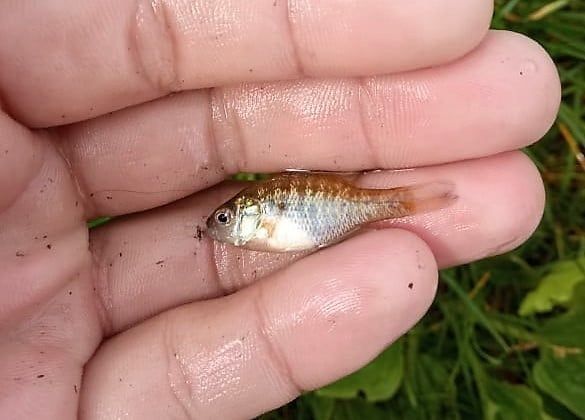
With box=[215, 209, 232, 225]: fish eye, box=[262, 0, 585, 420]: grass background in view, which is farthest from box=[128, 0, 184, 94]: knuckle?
box=[262, 0, 585, 420]: grass background

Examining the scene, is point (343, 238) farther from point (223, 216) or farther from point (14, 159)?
point (14, 159)

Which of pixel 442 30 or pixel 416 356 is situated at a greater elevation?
pixel 442 30

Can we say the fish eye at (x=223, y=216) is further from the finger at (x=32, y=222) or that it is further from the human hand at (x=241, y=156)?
the finger at (x=32, y=222)

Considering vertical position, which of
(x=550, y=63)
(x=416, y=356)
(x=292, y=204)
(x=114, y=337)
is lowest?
(x=416, y=356)

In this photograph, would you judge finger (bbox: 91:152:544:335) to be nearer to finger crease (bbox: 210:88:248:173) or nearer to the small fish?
the small fish

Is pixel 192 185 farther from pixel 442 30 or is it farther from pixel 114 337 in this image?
pixel 442 30

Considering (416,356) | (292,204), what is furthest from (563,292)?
(292,204)

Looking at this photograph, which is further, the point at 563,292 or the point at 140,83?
the point at 563,292
